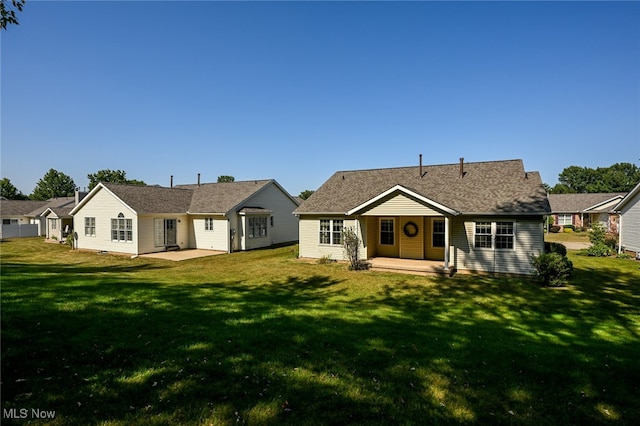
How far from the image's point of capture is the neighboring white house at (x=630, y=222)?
22906 millimetres

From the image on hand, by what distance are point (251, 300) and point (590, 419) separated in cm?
862

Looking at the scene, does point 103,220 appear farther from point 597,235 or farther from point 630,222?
point 630,222

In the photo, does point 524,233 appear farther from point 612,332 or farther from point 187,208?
point 187,208

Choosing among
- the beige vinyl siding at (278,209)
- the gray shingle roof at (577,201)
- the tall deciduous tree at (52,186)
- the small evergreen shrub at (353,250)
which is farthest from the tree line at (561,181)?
the small evergreen shrub at (353,250)

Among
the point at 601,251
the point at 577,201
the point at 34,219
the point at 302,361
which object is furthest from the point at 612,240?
the point at 34,219

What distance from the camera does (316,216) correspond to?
21.5m

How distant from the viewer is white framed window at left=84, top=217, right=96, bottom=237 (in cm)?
2691

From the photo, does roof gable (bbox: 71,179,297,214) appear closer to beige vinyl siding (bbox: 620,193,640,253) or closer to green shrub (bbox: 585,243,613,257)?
green shrub (bbox: 585,243,613,257)

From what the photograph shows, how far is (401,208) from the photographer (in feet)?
58.0

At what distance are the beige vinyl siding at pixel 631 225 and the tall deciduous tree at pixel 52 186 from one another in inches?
4449

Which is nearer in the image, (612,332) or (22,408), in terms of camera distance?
(22,408)

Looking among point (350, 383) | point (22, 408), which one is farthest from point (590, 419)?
point (22, 408)

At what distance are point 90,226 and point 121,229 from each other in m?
4.55

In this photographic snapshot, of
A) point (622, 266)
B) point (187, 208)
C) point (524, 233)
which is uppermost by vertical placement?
point (187, 208)
